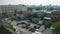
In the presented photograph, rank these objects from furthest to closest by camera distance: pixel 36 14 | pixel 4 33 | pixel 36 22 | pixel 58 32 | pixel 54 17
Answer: pixel 36 14 → pixel 36 22 → pixel 54 17 → pixel 58 32 → pixel 4 33

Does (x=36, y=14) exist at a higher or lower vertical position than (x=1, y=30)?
lower

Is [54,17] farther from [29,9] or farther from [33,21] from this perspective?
[29,9]

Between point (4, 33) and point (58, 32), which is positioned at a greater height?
point (4, 33)

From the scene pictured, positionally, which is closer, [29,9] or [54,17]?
[54,17]

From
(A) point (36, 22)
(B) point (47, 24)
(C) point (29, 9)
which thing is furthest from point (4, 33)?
(C) point (29, 9)

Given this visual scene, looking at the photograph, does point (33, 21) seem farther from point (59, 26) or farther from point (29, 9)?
point (29, 9)

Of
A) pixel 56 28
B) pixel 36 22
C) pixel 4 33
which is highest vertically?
pixel 4 33

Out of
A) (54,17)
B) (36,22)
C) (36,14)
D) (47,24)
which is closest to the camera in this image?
(47,24)

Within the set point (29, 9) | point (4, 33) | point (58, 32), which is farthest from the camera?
point (29, 9)

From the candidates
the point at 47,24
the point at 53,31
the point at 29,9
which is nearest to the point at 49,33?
the point at 53,31
